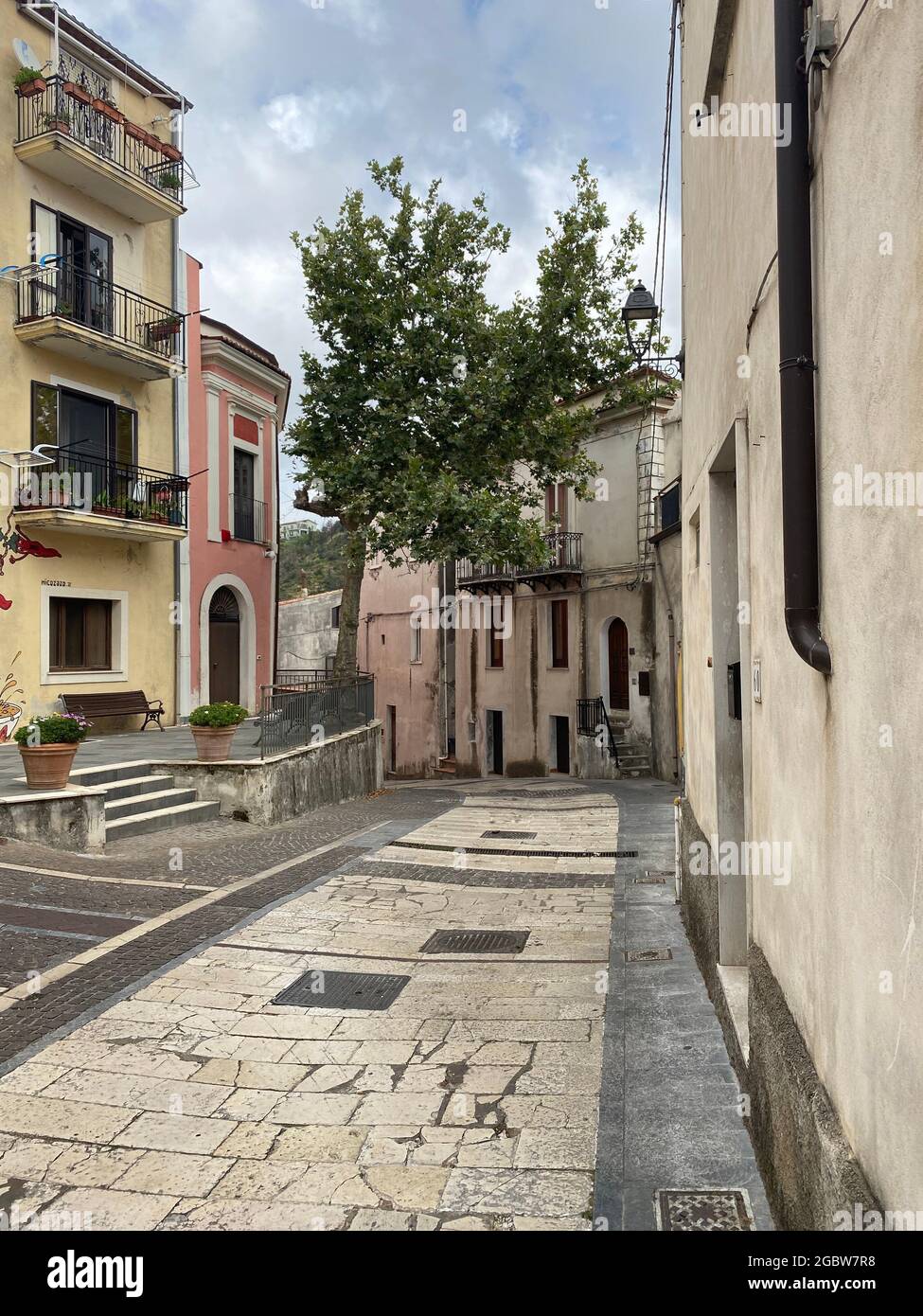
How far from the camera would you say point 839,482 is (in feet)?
7.61

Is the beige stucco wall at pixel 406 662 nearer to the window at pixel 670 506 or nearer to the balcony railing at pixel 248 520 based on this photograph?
the balcony railing at pixel 248 520

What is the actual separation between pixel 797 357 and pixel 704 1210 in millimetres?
2860

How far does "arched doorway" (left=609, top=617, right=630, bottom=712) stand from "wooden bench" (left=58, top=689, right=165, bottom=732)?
10.3 meters

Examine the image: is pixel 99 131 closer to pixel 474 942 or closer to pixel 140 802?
pixel 140 802

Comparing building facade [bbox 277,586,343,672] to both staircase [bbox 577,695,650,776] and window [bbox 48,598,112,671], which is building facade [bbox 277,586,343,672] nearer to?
staircase [bbox 577,695,650,776]

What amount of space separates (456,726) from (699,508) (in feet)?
72.7

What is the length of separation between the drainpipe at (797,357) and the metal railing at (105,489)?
14867 mm

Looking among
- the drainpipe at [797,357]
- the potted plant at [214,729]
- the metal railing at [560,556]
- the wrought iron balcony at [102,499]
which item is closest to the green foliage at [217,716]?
the potted plant at [214,729]

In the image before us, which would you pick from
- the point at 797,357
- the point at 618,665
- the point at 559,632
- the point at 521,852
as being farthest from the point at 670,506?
the point at 797,357

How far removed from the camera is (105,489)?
16734 millimetres

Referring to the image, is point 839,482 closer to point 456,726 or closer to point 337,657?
point 337,657

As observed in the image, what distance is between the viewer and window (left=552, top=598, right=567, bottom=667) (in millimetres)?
Answer: 24156

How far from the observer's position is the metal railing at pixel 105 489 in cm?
1545

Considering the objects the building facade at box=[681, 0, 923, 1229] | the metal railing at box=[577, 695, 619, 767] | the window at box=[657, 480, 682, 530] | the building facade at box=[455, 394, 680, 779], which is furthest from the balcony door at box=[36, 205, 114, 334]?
the building facade at box=[681, 0, 923, 1229]
